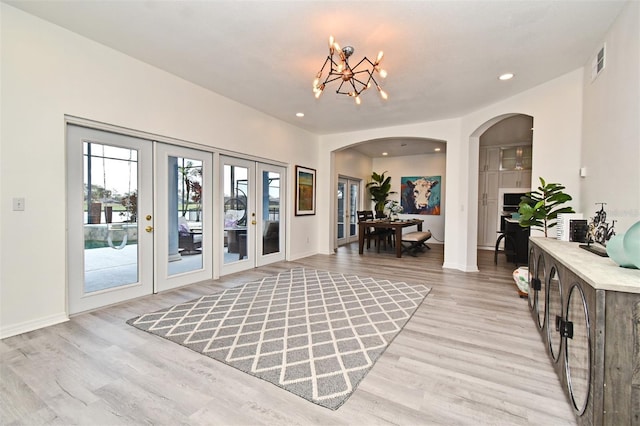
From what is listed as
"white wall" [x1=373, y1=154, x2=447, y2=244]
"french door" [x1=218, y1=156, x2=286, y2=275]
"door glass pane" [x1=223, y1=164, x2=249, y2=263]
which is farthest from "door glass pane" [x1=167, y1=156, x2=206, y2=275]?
"white wall" [x1=373, y1=154, x2=447, y2=244]

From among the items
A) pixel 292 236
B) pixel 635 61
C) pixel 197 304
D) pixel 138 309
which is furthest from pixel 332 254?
pixel 635 61

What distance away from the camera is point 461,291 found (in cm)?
372

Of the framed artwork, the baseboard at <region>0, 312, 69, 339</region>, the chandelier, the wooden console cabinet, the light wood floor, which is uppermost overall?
the chandelier

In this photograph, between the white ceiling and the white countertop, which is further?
the white ceiling

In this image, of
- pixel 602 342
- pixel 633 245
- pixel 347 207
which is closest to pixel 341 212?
pixel 347 207

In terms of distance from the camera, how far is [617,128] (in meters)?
2.31

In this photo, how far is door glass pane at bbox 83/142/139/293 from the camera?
2.96m

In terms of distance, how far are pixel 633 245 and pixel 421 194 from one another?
7.51 metres

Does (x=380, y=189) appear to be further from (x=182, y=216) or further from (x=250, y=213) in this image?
(x=182, y=216)

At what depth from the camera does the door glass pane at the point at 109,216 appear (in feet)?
9.70

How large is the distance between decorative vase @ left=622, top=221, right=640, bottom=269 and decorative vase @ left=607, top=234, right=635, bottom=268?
0.05 metres

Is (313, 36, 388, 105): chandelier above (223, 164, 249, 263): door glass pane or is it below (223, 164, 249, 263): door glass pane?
above

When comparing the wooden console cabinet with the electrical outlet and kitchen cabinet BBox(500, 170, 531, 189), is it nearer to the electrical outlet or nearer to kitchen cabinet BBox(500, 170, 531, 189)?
the electrical outlet

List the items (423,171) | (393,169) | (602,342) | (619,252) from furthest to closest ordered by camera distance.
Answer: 1. (393,169)
2. (423,171)
3. (619,252)
4. (602,342)
